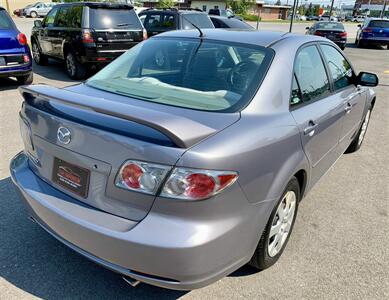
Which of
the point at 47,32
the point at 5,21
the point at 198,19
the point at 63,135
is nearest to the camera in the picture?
the point at 63,135

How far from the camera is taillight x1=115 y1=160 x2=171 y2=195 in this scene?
78.1 inches

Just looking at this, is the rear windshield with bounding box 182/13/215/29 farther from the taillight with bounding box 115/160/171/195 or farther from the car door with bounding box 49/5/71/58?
the taillight with bounding box 115/160/171/195

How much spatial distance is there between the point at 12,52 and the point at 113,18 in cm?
260

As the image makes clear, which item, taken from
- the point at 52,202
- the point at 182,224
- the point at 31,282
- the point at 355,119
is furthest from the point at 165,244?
the point at 355,119

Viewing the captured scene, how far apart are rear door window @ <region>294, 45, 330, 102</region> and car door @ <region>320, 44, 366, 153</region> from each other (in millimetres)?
217

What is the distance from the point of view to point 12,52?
25.7ft

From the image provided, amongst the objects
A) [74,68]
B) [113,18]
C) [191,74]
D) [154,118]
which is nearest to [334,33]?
[113,18]

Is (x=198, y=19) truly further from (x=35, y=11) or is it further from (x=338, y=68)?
(x=35, y=11)

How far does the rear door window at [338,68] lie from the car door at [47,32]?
27.9 ft

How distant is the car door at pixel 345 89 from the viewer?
A: 12.4ft

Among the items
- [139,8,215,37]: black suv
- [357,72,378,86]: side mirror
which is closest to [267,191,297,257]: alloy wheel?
[357,72,378,86]: side mirror

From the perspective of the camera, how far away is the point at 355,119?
446cm

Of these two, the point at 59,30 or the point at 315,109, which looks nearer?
the point at 315,109

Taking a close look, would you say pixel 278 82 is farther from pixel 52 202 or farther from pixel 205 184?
pixel 52 202
